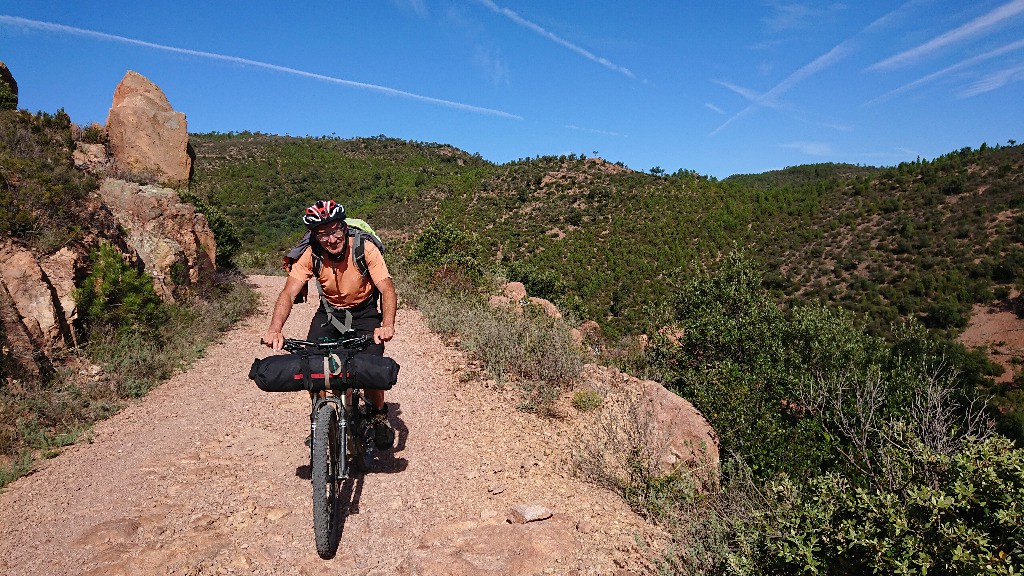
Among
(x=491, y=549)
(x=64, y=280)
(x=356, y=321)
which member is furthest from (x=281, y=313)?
(x=64, y=280)

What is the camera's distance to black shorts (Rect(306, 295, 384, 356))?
3590 mm

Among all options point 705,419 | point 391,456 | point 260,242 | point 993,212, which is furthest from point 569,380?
point 993,212

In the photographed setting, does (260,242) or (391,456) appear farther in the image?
(260,242)

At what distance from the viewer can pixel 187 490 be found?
3615 millimetres

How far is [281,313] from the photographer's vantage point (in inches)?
129

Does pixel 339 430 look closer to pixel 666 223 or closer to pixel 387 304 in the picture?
pixel 387 304

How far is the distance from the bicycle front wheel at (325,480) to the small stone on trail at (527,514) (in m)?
1.20

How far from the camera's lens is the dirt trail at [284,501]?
2896 mm

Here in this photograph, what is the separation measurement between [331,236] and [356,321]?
0.71m

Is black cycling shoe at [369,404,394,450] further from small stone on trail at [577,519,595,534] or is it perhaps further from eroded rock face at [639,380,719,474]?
eroded rock face at [639,380,719,474]

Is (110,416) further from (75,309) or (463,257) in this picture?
(463,257)

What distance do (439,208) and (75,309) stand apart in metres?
45.1

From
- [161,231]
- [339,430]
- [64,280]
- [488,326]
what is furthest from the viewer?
[161,231]

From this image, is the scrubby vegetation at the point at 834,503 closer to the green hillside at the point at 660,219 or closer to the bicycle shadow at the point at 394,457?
the bicycle shadow at the point at 394,457
